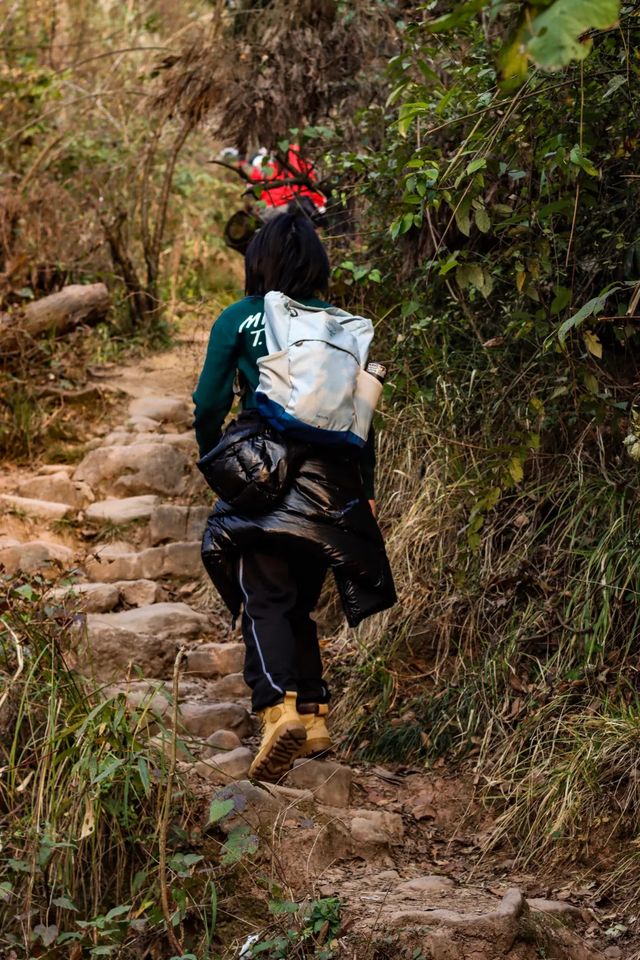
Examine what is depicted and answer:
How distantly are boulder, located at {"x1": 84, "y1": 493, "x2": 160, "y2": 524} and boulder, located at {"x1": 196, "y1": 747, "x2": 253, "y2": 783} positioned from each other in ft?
8.49

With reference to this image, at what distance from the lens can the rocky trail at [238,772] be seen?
291 centimetres

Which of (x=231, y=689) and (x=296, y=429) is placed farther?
(x=231, y=689)

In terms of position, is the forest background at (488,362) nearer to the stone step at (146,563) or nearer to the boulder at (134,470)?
the boulder at (134,470)

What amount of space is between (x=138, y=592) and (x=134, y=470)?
132cm

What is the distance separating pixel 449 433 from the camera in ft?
16.0

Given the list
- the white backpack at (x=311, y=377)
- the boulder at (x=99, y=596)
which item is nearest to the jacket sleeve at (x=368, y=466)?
the white backpack at (x=311, y=377)

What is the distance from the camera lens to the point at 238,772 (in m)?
3.80

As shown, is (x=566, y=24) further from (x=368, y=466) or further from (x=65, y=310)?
(x=65, y=310)

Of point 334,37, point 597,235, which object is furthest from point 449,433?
point 334,37

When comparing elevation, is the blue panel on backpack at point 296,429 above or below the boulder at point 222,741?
above

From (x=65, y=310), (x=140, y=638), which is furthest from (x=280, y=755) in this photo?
(x=65, y=310)

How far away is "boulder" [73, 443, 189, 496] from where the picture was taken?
22.1 ft

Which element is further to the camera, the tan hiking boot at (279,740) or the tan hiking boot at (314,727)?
the tan hiking boot at (314,727)

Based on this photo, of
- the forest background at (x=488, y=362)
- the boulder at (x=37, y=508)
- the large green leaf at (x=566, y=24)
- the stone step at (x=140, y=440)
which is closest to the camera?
the large green leaf at (x=566, y=24)
